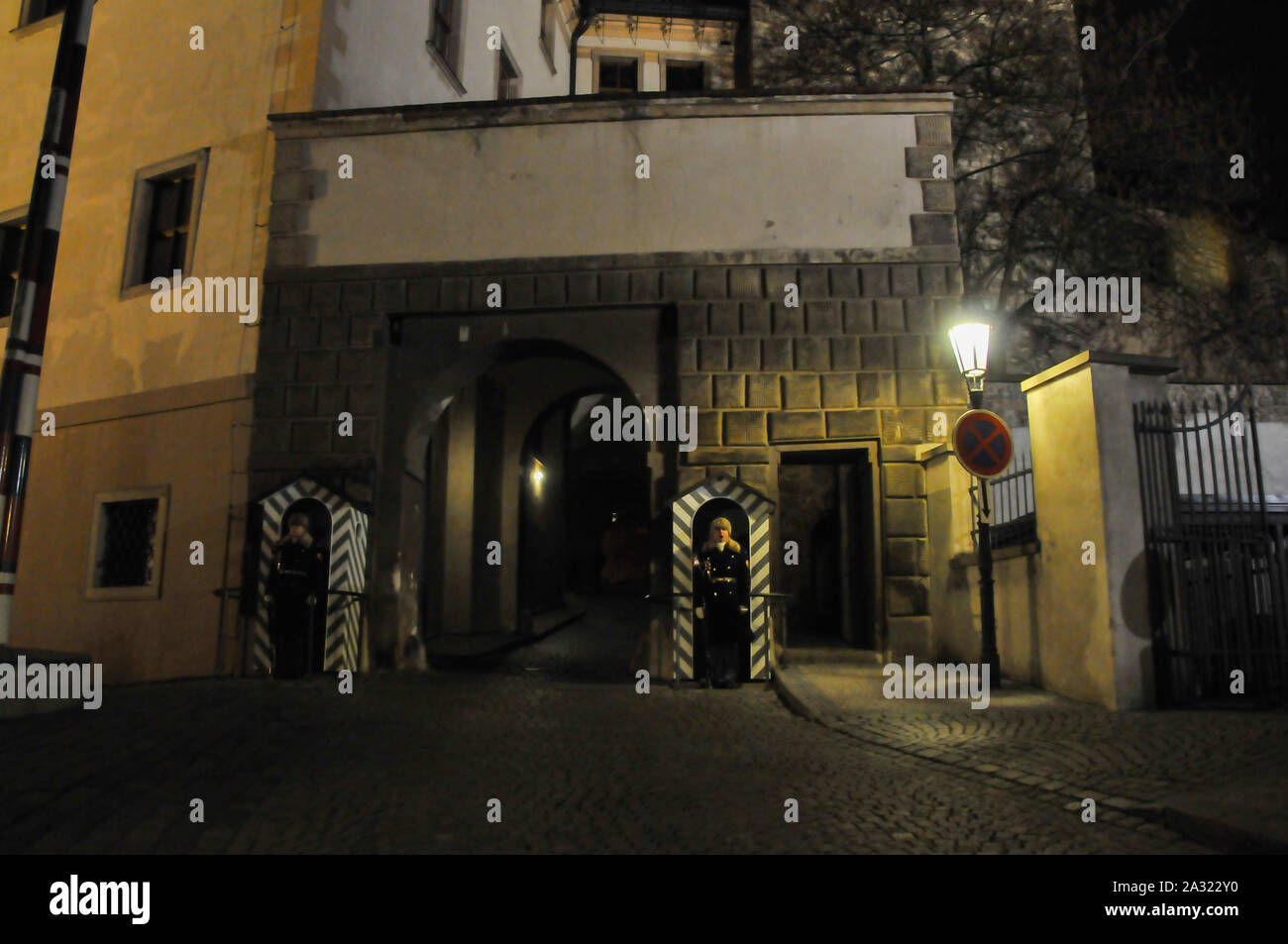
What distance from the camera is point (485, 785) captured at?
595 centimetres

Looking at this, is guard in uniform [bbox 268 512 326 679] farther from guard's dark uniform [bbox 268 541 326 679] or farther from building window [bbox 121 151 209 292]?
building window [bbox 121 151 209 292]

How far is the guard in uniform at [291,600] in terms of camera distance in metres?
11.0

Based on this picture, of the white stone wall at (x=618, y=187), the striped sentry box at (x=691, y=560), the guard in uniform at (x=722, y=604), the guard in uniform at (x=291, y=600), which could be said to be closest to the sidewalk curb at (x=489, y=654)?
the guard in uniform at (x=291, y=600)

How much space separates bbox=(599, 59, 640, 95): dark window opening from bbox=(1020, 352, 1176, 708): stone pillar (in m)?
18.9

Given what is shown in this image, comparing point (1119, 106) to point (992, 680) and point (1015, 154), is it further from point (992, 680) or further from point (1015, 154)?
point (992, 680)

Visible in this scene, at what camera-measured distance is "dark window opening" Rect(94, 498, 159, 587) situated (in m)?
12.9

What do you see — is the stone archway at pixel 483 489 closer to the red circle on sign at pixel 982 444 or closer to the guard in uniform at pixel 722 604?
the guard in uniform at pixel 722 604

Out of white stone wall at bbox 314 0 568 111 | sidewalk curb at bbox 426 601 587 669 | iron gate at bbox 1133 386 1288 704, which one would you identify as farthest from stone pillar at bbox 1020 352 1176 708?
white stone wall at bbox 314 0 568 111

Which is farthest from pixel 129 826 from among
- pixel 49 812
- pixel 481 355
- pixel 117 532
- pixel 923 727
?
pixel 117 532

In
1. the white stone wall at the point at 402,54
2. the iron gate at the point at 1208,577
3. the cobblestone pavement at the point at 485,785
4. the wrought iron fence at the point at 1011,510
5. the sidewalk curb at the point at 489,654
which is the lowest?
the cobblestone pavement at the point at 485,785

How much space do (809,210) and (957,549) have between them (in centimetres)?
449

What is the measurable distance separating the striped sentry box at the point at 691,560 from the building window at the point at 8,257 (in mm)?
11803

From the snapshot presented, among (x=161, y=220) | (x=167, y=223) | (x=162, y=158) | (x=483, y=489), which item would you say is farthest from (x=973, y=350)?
(x=162, y=158)

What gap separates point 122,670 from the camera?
12.6m
